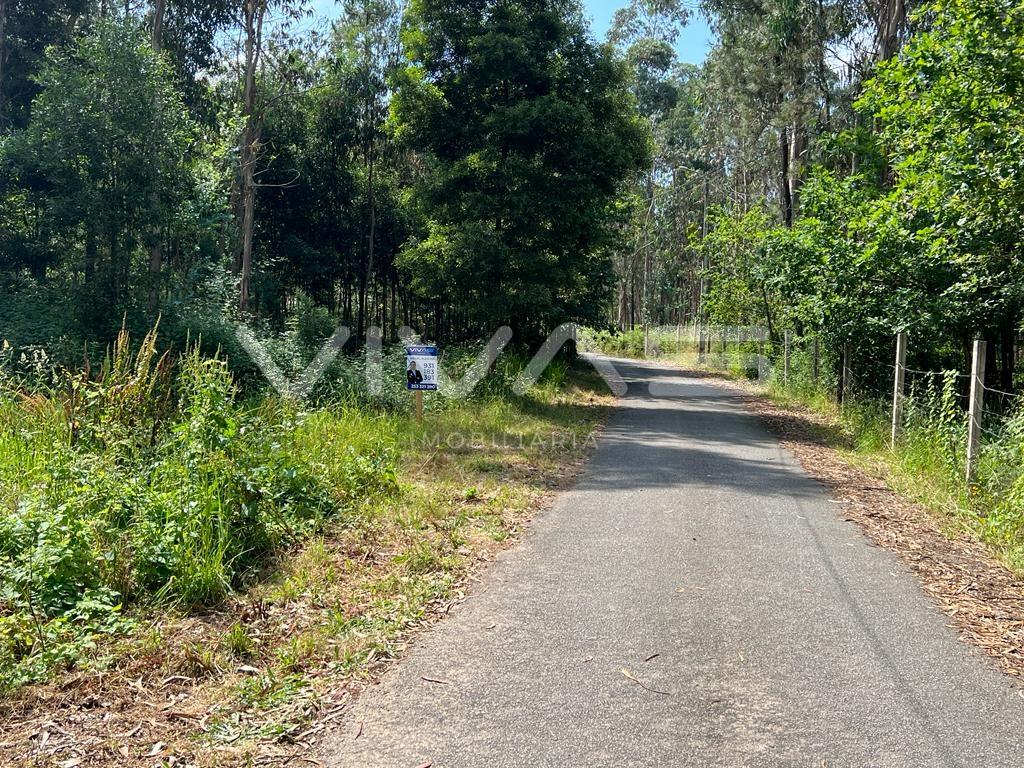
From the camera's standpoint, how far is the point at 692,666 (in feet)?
14.9

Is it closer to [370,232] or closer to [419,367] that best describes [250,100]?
[370,232]

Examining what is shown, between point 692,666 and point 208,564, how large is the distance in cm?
318

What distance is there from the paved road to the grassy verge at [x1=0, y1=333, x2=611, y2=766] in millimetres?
474

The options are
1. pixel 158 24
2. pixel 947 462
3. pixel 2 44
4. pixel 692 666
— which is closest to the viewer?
pixel 692 666

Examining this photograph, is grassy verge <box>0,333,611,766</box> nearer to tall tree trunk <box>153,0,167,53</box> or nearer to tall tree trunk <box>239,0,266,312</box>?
tall tree trunk <box>239,0,266,312</box>

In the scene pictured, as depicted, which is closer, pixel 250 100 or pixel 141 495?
pixel 141 495

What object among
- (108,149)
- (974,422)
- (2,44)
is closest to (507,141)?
(108,149)

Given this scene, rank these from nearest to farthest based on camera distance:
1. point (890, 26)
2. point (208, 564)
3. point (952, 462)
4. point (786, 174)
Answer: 1. point (208, 564)
2. point (952, 462)
3. point (890, 26)
4. point (786, 174)

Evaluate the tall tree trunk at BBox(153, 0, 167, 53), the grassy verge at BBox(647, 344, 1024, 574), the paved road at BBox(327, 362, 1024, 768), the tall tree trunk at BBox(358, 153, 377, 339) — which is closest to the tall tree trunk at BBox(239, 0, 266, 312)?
the tall tree trunk at BBox(153, 0, 167, 53)

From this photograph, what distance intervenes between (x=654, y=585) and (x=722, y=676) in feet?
4.87

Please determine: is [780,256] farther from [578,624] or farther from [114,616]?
[114,616]

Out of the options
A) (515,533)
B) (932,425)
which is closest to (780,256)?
(932,425)

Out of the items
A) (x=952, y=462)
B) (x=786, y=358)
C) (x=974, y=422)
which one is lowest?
(x=952, y=462)

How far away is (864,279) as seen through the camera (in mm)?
13156
